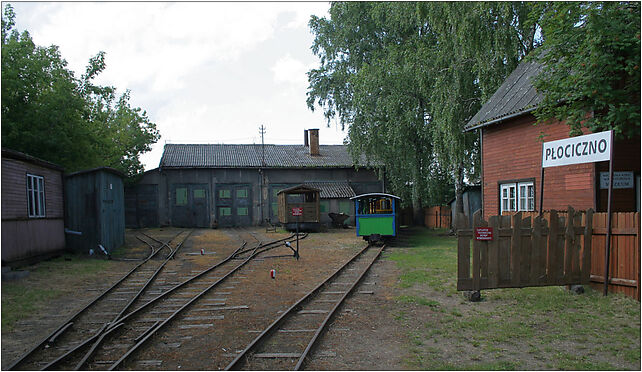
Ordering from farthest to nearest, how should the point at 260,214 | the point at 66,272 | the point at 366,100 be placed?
the point at 260,214, the point at 366,100, the point at 66,272

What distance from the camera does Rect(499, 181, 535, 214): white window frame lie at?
14.8 meters

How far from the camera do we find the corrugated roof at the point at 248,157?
36.7 metres

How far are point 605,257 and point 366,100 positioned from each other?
17970 millimetres

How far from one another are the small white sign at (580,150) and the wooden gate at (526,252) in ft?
3.48

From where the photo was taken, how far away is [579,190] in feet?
41.8

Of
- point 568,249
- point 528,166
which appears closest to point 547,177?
point 528,166

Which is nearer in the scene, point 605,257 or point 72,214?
point 605,257

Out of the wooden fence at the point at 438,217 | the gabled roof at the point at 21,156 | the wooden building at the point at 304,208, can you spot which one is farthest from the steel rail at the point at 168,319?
the wooden fence at the point at 438,217

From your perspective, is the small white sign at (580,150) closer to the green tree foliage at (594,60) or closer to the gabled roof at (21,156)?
the green tree foliage at (594,60)

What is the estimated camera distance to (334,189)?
35.9 m

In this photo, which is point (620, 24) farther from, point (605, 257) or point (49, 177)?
point (49, 177)

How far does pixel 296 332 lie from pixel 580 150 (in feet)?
20.4

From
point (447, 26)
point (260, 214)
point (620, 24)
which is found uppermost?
point (447, 26)

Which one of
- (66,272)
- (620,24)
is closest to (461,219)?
(620,24)
